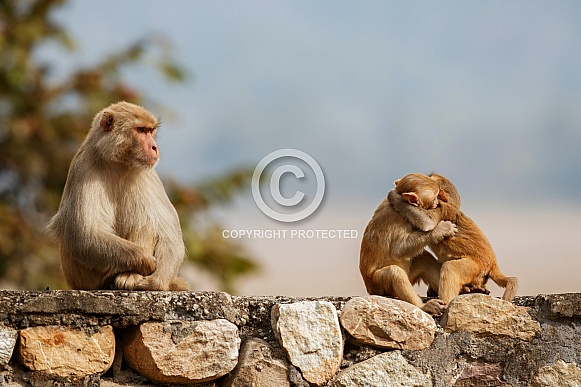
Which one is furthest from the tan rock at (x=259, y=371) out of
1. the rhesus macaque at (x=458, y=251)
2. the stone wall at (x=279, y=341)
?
the rhesus macaque at (x=458, y=251)

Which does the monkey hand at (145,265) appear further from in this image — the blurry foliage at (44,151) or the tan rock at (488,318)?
the blurry foliage at (44,151)

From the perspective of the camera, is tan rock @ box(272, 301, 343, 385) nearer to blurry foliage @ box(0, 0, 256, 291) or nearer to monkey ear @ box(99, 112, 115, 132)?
monkey ear @ box(99, 112, 115, 132)

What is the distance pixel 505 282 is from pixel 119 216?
2414 mm

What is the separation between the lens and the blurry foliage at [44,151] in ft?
54.5

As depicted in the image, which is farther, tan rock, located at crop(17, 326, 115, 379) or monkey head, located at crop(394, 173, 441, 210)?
monkey head, located at crop(394, 173, 441, 210)

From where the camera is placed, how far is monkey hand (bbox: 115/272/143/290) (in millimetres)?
5297

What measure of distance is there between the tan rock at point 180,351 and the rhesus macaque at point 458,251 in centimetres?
148

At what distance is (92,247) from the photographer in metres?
5.30

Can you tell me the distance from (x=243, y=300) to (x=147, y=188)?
1.05 m

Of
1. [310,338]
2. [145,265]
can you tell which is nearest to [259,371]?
[310,338]

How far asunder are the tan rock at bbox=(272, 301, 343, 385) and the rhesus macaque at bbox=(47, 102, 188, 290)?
2.74ft

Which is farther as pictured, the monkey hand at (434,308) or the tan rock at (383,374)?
the monkey hand at (434,308)

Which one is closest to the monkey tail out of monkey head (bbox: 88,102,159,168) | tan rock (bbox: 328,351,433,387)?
tan rock (bbox: 328,351,433,387)

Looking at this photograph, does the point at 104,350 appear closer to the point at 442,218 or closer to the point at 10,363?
the point at 10,363
